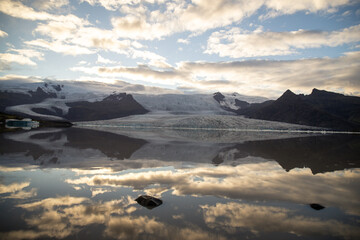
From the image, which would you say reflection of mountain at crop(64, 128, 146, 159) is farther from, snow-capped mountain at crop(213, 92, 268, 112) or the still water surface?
snow-capped mountain at crop(213, 92, 268, 112)

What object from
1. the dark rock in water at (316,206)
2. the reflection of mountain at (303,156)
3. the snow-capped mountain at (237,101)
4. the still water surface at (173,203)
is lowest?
the reflection of mountain at (303,156)

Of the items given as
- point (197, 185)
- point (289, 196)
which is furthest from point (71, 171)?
point (289, 196)

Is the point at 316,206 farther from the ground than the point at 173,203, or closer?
farther from the ground

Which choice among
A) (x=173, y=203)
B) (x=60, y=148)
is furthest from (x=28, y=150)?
(x=173, y=203)

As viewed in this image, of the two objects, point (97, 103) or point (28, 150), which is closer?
point (28, 150)

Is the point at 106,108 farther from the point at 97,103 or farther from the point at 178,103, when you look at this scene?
the point at 178,103

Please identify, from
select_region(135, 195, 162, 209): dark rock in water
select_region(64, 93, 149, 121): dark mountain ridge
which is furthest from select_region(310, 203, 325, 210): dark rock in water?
select_region(64, 93, 149, 121): dark mountain ridge

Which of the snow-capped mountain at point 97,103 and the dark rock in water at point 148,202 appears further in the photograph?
the snow-capped mountain at point 97,103

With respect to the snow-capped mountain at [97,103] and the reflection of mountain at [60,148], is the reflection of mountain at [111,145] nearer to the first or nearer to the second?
the reflection of mountain at [60,148]

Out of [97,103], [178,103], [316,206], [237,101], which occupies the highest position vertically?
[237,101]

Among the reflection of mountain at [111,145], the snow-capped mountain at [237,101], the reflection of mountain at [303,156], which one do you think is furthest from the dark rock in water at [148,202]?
the snow-capped mountain at [237,101]

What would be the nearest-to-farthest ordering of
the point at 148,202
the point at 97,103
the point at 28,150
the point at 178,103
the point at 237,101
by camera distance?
the point at 148,202, the point at 28,150, the point at 178,103, the point at 97,103, the point at 237,101

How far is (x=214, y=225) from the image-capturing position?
5.69 metres

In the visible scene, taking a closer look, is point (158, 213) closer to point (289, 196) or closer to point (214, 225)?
point (214, 225)
